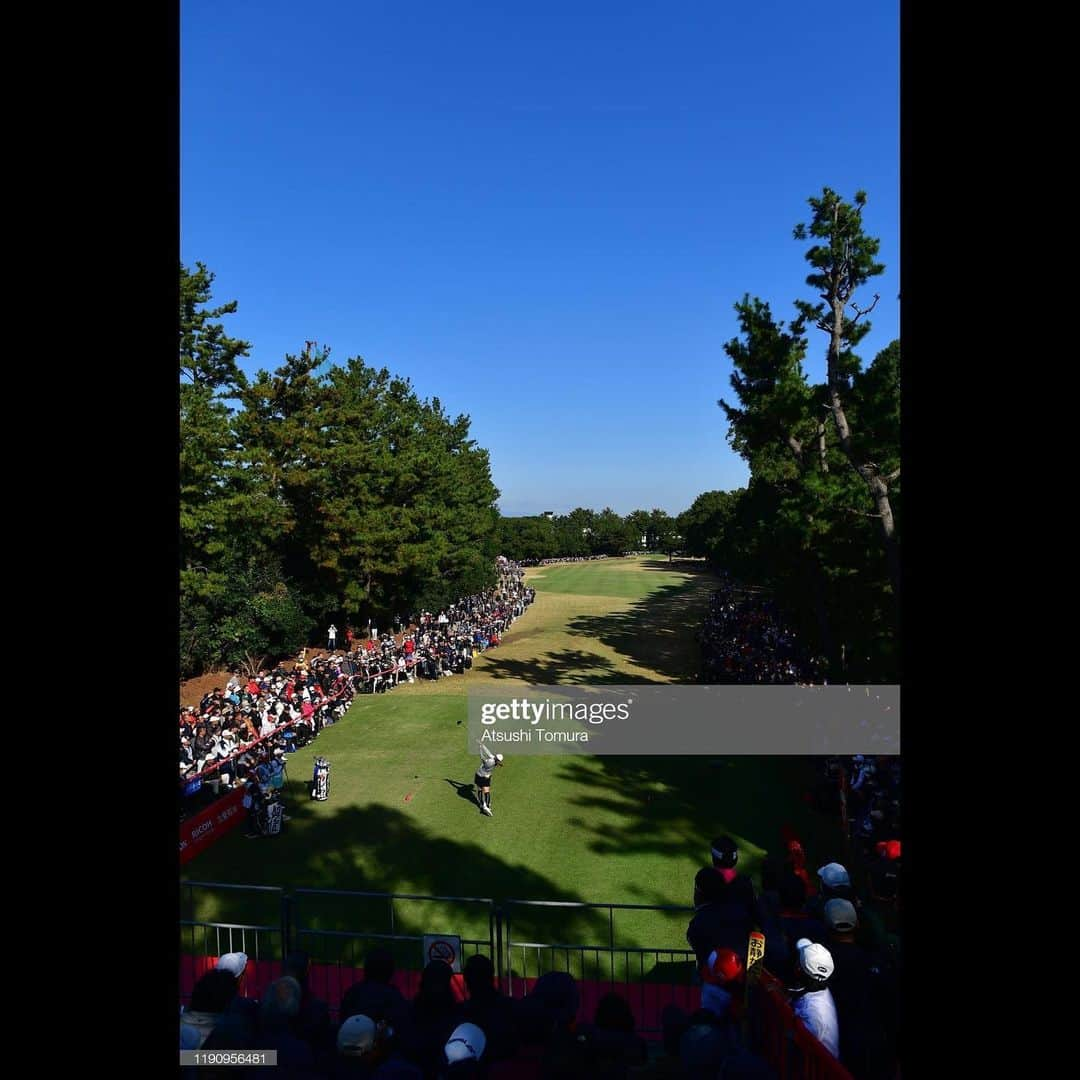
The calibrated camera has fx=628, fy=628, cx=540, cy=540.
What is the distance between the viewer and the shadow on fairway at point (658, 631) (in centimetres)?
2556

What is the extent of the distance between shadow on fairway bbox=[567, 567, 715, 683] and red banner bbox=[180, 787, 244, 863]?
14.1 meters

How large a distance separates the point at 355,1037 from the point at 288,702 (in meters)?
→ 14.3

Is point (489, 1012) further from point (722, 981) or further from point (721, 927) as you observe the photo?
point (721, 927)

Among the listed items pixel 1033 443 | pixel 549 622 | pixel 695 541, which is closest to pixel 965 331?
pixel 1033 443


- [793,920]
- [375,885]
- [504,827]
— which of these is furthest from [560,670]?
[793,920]

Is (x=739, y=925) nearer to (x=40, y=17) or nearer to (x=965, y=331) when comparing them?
(x=965, y=331)

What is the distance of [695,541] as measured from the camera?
252 feet

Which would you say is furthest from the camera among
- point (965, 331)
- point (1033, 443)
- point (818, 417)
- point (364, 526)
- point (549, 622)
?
point (549, 622)

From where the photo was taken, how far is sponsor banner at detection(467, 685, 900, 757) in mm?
14336

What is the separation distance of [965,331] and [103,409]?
1686mm

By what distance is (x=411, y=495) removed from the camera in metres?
32.9

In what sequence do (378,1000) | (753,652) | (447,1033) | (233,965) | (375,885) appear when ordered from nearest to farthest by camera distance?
(447,1033) → (378,1000) → (233,965) → (375,885) → (753,652)

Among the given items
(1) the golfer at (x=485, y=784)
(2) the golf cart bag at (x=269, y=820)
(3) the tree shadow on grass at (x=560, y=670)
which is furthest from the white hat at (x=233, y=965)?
(3) the tree shadow on grass at (x=560, y=670)

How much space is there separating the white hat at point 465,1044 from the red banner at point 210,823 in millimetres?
8342
